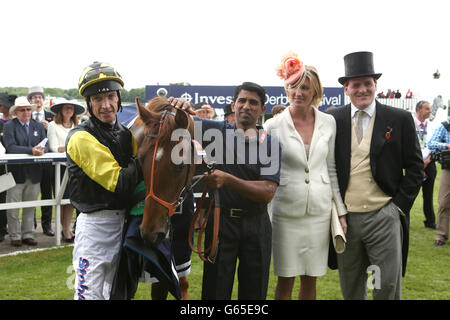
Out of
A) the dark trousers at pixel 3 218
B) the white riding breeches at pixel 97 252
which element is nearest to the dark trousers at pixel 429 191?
the white riding breeches at pixel 97 252

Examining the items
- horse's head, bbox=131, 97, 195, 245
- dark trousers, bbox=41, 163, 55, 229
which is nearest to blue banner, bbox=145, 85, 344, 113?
dark trousers, bbox=41, 163, 55, 229

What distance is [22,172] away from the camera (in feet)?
21.5

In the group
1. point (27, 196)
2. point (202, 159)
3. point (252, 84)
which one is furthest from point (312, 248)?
point (27, 196)

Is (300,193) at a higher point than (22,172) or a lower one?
higher

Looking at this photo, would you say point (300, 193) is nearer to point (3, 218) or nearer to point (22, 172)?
point (22, 172)

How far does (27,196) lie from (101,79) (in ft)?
16.0

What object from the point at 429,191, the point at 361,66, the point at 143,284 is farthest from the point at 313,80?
the point at 429,191

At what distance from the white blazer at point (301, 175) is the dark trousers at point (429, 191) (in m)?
5.50

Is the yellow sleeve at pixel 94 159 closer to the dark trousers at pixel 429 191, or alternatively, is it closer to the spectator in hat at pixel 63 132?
the spectator in hat at pixel 63 132

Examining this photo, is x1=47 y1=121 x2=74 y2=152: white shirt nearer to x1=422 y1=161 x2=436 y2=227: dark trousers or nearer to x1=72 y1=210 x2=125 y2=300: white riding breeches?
x1=72 y1=210 x2=125 y2=300: white riding breeches

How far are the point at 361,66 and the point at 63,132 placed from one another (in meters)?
5.26

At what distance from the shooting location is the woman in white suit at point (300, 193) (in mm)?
3109
